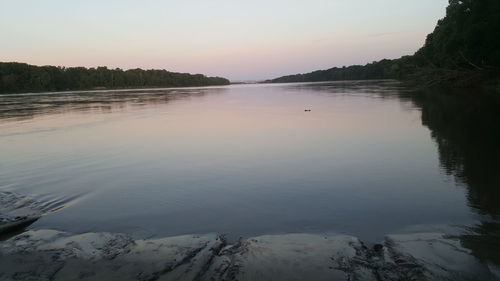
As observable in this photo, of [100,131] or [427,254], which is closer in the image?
[427,254]

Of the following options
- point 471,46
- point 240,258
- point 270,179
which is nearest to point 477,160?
point 270,179

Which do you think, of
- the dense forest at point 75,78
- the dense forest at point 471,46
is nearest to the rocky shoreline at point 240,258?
the dense forest at point 471,46

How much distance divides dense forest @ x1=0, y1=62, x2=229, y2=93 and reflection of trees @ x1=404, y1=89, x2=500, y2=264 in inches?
4350

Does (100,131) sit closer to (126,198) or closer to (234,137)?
(234,137)

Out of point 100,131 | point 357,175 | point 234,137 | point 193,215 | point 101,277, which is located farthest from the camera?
point 100,131

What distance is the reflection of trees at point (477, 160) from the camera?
5484mm

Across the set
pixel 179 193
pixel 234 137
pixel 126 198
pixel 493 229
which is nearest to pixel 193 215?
pixel 179 193

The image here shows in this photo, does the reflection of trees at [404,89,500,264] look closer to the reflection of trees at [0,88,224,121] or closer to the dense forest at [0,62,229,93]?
the reflection of trees at [0,88,224,121]

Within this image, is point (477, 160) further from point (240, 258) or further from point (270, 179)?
point (240, 258)

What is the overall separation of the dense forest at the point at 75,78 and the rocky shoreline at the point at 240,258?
369 feet

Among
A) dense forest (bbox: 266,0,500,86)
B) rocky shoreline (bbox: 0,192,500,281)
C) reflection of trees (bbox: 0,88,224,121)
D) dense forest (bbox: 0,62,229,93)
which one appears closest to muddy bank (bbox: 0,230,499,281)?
rocky shoreline (bbox: 0,192,500,281)

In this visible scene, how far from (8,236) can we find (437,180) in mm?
8681

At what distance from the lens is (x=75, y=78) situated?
403 ft

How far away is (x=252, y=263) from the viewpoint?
194 inches
